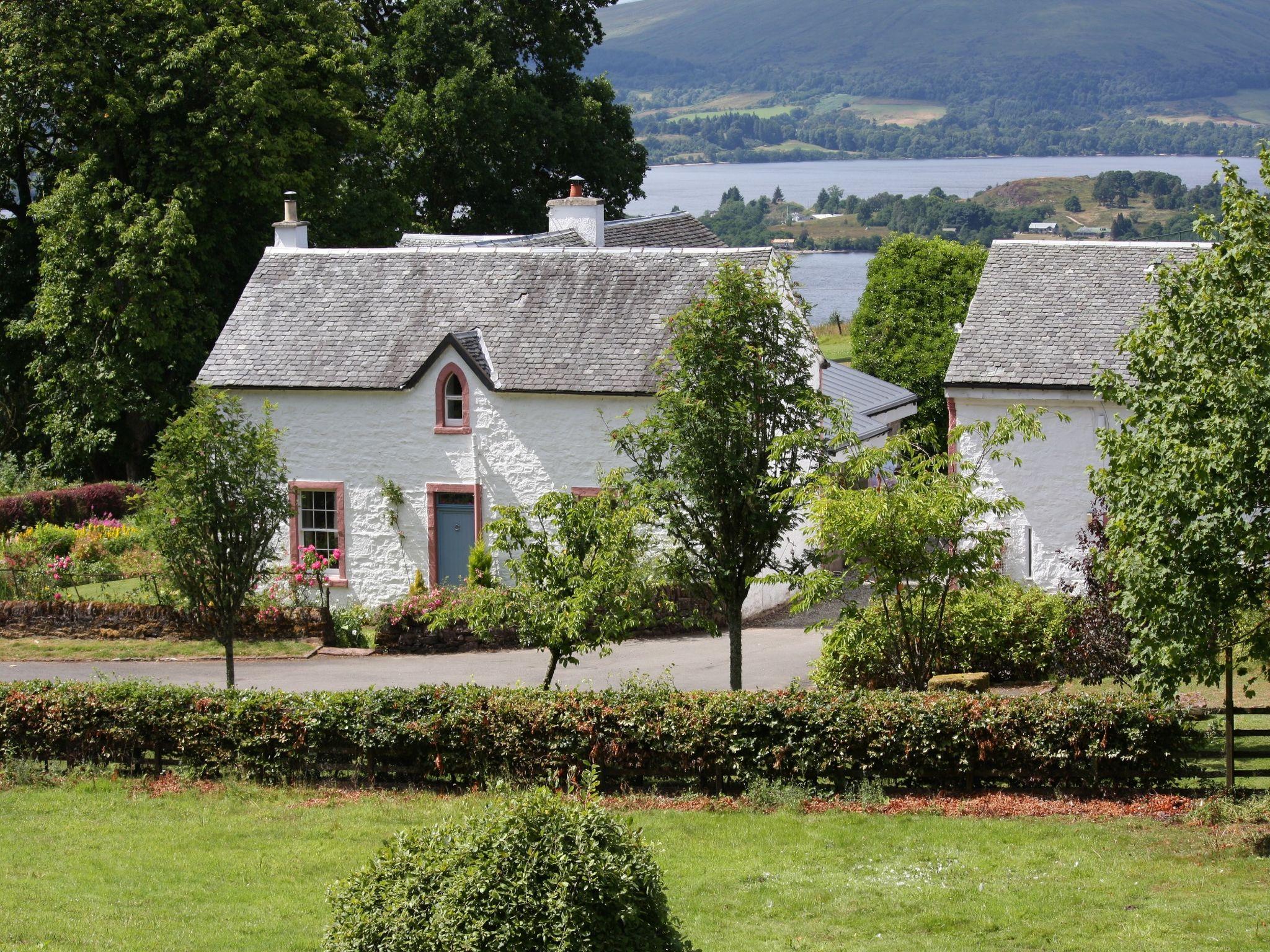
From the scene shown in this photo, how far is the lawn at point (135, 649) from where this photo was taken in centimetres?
2836

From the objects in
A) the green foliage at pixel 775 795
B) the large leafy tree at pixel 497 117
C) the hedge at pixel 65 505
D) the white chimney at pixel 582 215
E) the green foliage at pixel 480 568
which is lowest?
the green foliage at pixel 775 795

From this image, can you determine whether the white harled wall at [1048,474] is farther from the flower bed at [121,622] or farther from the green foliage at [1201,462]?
the flower bed at [121,622]

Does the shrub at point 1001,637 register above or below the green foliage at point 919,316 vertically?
below

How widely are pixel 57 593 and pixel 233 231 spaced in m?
14.0

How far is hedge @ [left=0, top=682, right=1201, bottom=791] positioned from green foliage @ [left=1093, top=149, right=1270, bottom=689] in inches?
64.2

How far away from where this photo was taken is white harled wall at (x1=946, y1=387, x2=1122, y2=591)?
2744 cm

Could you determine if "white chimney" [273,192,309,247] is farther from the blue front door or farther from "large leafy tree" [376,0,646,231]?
"large leafy tree" [376,0,646,231]

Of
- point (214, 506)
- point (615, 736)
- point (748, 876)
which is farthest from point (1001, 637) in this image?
point (214, 506)

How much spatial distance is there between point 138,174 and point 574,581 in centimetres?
2562

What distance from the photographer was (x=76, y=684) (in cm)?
1939

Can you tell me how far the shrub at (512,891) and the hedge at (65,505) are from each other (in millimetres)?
28983

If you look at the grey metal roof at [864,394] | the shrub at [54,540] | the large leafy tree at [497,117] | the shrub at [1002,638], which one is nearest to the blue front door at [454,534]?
the grey metal roof at [864,394]

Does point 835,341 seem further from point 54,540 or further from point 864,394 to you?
point 54,540

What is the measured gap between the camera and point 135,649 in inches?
1136
